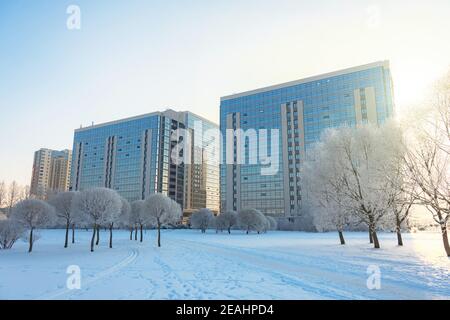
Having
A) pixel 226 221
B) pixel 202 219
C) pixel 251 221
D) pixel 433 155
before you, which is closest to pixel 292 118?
pixel 251 221

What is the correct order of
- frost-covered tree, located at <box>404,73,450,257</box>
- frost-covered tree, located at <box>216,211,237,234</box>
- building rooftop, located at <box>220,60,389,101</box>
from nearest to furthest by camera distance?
frost-covered tree, located at <box>404,73,450,257</box>
frost-covered tree, located at <box>216,211,237,234</box>
building rooftop, located at <box>220,60,389,101</box>

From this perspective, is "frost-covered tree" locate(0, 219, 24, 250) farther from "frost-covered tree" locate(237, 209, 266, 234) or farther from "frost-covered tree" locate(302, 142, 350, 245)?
"frost-covered tree" locate(237, 209, 266, 234)

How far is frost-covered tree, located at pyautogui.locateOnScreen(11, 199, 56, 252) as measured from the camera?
31.6m

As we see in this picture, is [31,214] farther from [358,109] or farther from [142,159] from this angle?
[142,159]

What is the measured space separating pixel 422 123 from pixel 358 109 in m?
81.6

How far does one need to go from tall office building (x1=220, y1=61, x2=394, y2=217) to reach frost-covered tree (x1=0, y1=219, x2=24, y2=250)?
77.3m

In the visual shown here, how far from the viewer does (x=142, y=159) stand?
447 feet

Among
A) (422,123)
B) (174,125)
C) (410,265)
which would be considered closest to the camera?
(410,265)

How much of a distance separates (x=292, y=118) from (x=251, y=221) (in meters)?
47.4

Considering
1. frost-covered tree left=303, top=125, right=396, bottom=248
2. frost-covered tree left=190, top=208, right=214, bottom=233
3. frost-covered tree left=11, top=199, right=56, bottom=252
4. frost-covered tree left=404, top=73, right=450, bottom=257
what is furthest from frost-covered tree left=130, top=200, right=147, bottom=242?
frost-covered tree left=190, top=208, right=214, bottom=233

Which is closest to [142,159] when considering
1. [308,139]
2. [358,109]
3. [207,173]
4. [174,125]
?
[174,125]

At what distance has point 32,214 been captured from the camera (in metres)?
31.9
